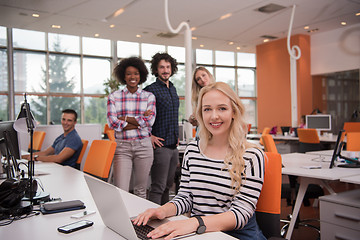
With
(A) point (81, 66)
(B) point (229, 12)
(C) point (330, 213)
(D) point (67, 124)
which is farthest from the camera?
(A) point (81, 66)

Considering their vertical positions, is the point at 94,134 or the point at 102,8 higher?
the point at 102,8

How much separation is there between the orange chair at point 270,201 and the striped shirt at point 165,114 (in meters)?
1.76

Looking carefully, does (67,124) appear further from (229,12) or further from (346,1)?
(346,1)

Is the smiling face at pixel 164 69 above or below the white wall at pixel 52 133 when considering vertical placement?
above

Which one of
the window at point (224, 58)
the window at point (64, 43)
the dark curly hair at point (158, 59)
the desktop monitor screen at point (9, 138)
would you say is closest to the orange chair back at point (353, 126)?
the dark curly hair at point (158, 59)

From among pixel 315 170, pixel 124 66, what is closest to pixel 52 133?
pixel 124 66

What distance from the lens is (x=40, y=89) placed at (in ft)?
33.9

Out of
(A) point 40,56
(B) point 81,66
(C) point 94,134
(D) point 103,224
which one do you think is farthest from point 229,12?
(D) point 103,224

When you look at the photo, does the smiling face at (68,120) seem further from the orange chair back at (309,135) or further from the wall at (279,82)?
the wall at (279,82)

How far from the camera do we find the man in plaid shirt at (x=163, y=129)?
3.16 metres

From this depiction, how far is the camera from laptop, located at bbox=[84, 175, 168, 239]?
41.8 inches

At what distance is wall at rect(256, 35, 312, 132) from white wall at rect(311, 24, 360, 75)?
0.25 m

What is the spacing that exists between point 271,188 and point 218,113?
447mm

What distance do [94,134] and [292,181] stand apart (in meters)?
3.56
